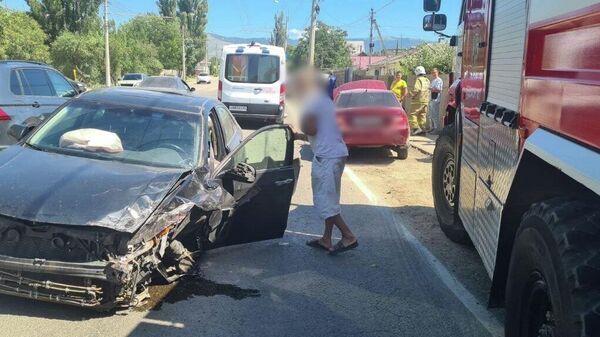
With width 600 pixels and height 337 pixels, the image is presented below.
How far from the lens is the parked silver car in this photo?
27.0 ft

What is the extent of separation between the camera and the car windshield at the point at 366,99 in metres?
11.6

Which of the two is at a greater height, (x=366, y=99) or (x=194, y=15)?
(x=194, y=15)

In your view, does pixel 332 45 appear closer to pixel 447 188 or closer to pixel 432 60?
pixel 432 60

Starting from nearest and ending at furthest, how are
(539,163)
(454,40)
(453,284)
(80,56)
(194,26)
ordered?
(539,163) < (453,284) < (454,40) < (80,56) < (194,26)

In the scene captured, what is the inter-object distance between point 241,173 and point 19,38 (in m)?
32.9

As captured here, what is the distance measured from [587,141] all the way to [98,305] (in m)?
3.16

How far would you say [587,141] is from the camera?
7.34 ft

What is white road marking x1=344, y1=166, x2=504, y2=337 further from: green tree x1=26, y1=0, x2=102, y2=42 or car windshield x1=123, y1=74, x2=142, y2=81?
green tree x1=26, y1=0, x2=102, y2=42

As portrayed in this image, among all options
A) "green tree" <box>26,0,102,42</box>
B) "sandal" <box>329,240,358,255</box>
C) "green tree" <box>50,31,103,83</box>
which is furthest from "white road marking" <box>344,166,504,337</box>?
"green tree" <box>26,0,102,42</box>

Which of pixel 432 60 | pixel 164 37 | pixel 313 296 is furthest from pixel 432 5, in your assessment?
pixel 164 37

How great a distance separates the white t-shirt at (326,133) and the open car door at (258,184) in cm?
29

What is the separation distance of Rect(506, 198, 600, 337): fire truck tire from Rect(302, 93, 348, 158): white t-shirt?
286 cm

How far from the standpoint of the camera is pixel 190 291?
15.1ft

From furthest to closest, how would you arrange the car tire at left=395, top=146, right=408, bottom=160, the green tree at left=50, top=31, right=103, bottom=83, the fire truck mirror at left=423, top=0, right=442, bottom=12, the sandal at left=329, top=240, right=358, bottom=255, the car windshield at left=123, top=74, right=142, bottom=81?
the green tree at left=50, top=31, right=103, bottom=83
the car windshield at left=123, top=74, right=142, bottom=81
the car tire at left=395, top=146, right=408, bottom=160
the fire truck mirror at left=423, top=0, right=442, bottom=12
the sandal at left=329, top=240, right=358, bottom=255
